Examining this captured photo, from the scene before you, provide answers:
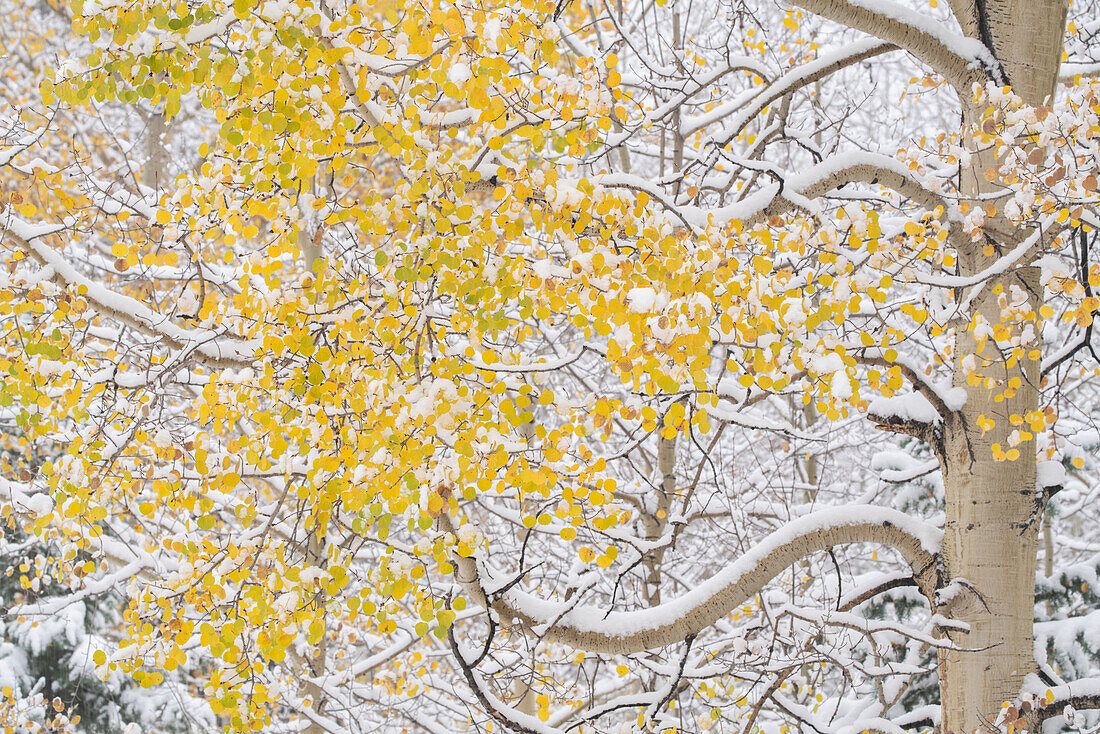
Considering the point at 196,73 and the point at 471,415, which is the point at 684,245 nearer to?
the point at 471,415

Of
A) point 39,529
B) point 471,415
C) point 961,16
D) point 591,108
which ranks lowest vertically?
point 39,529

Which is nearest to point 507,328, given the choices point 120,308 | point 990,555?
point 120,308

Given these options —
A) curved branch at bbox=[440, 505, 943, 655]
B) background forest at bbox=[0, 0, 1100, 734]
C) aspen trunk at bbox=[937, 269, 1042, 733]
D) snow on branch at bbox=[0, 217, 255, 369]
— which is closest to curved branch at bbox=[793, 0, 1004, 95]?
background forest at bbox=[0, 0, 1100, 734]

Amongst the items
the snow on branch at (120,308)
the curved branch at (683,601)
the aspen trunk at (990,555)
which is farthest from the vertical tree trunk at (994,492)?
the snow on branch at (120,308)

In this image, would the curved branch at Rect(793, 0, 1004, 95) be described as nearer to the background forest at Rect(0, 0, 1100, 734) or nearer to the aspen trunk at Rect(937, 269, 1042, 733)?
the background forest at Rect(0, 0, 1100, 734)

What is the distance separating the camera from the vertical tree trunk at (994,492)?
3.65 m

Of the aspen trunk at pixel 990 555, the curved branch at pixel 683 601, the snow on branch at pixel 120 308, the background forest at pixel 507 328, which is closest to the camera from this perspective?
the background forest at pixel 507 328

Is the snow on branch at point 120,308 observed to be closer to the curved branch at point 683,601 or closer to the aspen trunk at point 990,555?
the curved branch at point 683,601

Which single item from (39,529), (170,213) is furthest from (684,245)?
(39,529)

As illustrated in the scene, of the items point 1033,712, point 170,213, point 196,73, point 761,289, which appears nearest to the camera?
point 196,73

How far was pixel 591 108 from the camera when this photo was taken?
2.67 m

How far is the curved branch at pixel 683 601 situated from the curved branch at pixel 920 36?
7.04 ft

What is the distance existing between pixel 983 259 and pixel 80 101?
3.92m

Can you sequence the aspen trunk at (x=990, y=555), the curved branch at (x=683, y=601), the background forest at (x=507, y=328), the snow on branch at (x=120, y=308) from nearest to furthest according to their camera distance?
1. the background forest at (x=507, y=328)
2. the curved branch at (x=683, y=601)
3. the snow on branch at (x=120, y=308)
4. the aspen trunk at (x=990, y=555)
